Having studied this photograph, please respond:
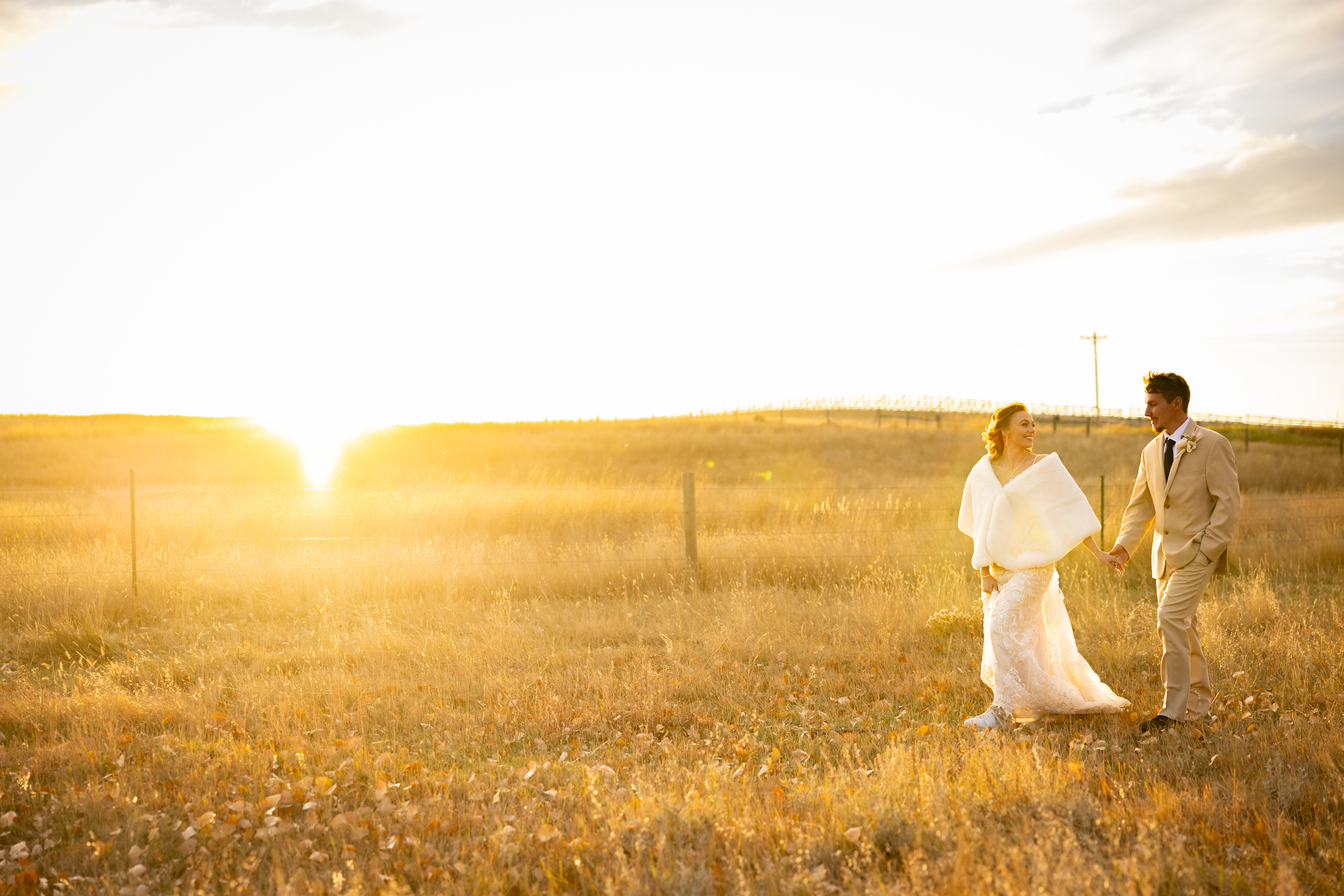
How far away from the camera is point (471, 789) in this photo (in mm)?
4871

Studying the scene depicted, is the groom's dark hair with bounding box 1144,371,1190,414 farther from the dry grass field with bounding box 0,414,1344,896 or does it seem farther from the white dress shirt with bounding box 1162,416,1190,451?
the dry grass field with bounding box 0,414,1344,896

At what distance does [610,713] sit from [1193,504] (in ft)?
14.9

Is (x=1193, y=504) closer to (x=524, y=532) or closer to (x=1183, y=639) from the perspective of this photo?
(x=1183, y=639)

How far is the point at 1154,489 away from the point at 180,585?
35.7ft

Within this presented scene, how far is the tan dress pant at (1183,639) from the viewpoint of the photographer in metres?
5.61

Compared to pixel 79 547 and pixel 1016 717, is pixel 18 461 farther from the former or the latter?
pixel 1016 717

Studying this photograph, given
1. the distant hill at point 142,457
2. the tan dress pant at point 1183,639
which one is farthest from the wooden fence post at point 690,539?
the distant hill at point 142,457

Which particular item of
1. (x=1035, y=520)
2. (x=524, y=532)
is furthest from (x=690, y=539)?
(x=1035, y=520)

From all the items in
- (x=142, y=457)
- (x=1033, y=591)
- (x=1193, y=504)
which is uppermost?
(x=142, y=457)

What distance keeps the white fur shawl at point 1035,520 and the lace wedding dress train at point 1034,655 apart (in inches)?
6.2

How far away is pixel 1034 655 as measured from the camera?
5707 millimetres

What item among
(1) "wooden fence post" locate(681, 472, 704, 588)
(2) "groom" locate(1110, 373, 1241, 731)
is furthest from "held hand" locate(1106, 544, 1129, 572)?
(1) "wooden fence post" locate(681, 472, 704, 588)

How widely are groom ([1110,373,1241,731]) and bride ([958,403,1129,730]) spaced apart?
0.39 m

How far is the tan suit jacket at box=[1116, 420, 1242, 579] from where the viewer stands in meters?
5.50
